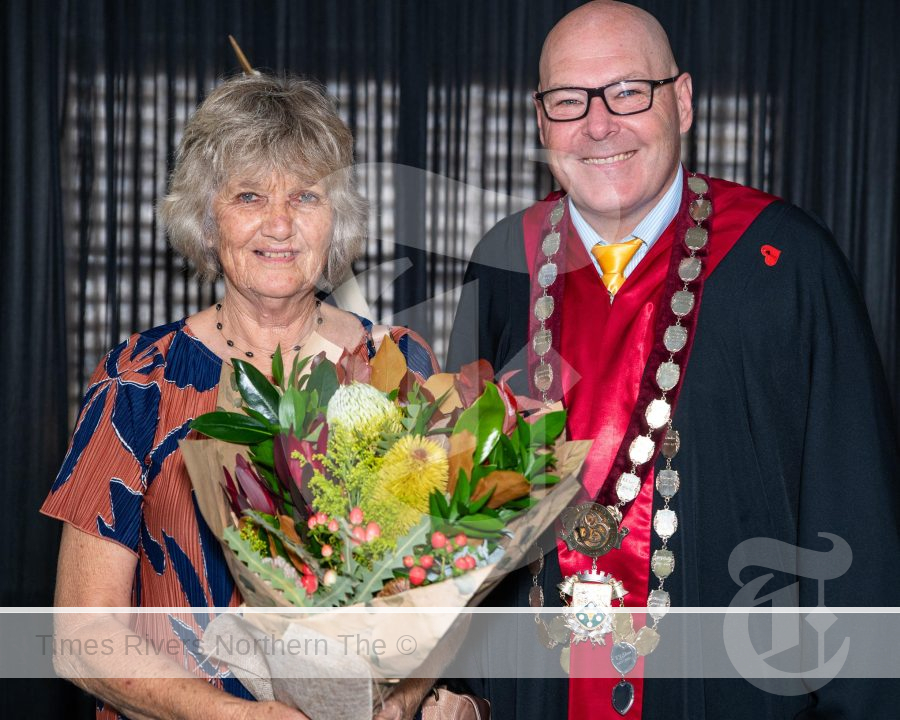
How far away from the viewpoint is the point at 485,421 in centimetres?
134

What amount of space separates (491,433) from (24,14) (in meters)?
3.63

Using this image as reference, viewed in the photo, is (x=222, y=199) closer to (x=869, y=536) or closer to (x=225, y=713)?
(x=225, y=713)

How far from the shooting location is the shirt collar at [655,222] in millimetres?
1955

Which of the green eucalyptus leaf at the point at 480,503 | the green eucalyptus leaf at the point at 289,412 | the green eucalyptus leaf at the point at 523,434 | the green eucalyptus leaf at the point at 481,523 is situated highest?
the green eucalyptus leaf at the point at 289,412

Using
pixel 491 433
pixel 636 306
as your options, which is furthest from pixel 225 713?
pixel 636 306

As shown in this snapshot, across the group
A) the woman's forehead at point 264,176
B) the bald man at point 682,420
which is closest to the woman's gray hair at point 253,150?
the woman's forehead at point 264,176

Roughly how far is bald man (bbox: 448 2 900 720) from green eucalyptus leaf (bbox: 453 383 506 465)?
0.55m

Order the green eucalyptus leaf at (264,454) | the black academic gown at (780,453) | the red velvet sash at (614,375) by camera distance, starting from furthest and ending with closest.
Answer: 1. the red velvet sash at (614,375)
2. the black academic gown at (780,453)
3. the green eucalyptus leaf at (264,454)

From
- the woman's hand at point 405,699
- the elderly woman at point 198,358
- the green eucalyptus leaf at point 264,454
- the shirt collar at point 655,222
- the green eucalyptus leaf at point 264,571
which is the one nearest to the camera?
the green eucalyptus leaf at point 264,571

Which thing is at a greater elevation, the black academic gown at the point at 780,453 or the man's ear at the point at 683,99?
the man's ear at the point at 683,99

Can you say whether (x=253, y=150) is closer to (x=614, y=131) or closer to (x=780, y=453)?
(x=614, y=131)

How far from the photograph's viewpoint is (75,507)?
1.63 metres

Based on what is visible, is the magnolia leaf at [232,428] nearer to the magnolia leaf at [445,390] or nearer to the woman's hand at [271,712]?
the magnolia leaf at [445,390]

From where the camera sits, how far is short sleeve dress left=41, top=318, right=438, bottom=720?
1649 millimetres
